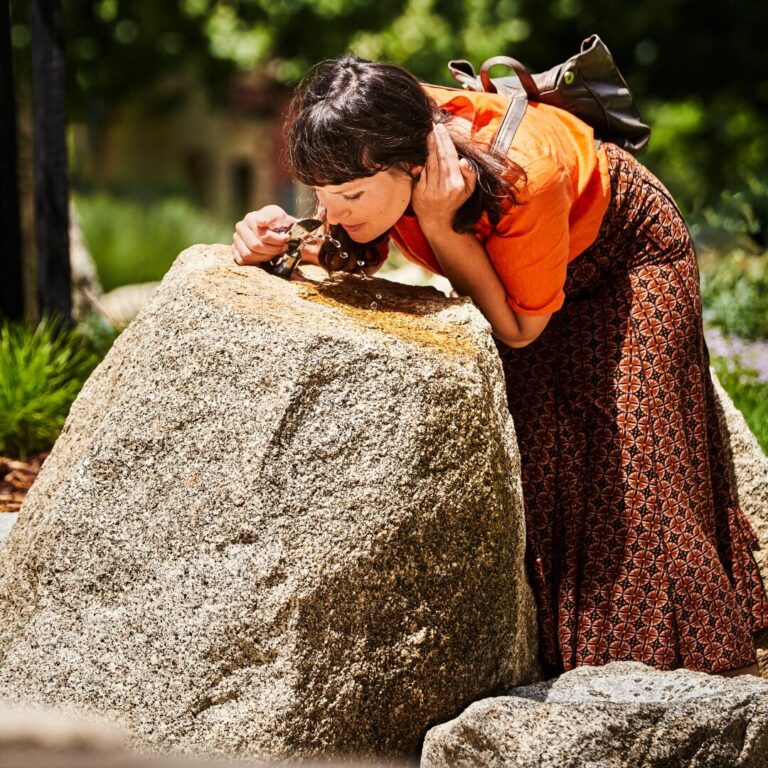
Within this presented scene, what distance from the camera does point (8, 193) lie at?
5.29m

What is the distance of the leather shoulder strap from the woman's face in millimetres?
231

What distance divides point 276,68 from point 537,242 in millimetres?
14251

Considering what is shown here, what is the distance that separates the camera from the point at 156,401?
2.46 m

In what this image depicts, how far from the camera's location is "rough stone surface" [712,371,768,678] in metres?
3.31

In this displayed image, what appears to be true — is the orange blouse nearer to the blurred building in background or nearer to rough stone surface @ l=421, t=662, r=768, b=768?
rough stone surface @ l=421, t=662, r=768, b=768

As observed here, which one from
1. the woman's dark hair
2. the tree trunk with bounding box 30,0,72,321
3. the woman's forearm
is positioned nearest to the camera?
the woman's dark hair

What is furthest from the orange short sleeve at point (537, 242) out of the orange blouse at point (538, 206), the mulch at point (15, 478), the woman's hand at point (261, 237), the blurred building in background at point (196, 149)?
the blurred building in background at point (196, 149)

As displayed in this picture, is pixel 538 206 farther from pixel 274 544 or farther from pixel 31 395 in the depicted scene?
pixel 31 395

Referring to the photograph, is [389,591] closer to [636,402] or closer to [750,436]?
[636,402]

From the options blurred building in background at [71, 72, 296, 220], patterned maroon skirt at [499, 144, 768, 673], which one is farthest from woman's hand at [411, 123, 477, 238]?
blurred building in background at [71, 72, 296, 220]

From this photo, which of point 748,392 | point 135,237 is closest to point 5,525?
point 748,392

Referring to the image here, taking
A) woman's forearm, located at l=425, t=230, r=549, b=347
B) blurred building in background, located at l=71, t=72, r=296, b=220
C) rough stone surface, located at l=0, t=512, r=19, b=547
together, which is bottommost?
rough stone surface, located at l=0, t=512, r=19, b=547

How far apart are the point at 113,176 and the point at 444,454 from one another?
18.6 metres

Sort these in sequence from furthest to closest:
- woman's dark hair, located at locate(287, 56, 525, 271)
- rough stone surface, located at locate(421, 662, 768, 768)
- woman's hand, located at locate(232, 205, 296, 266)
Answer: woman's hand, located at locate(232, 205, 296, 266) < woman's dark hair, located at locate(287, 56, 525, 271) < rough stone surface, located at locate(421, 662, 768, 768)
